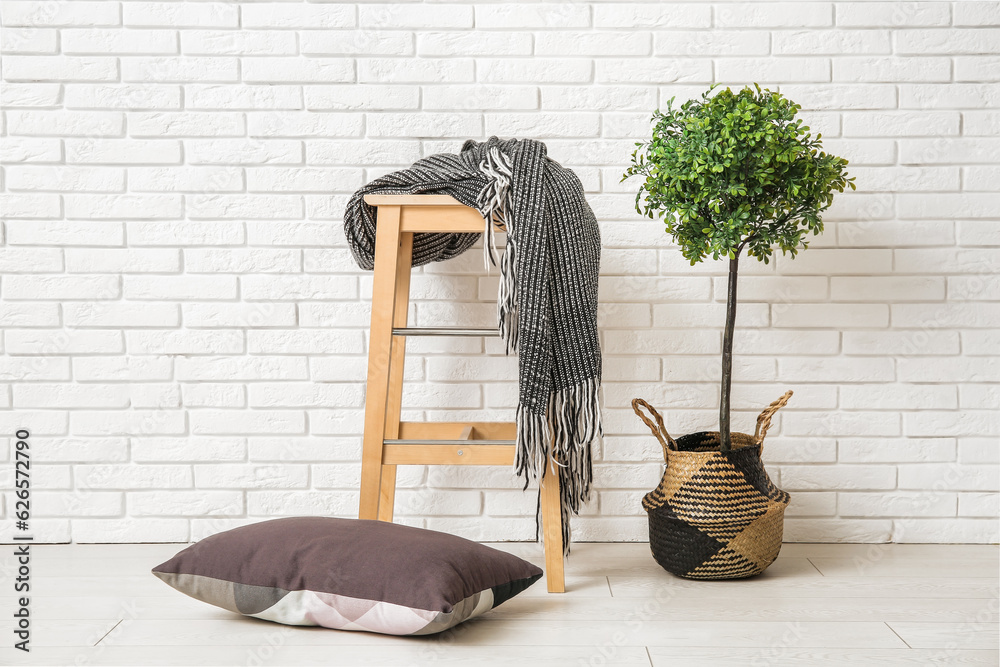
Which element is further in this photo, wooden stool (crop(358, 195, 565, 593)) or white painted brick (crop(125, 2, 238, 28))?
white painted brick (crop(125, 2, 238, 28))

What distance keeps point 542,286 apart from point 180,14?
1.17m

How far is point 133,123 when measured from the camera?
187cm

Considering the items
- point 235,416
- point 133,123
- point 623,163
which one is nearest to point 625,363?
point 623,163

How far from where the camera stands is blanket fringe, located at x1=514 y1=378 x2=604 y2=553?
4.78 ft

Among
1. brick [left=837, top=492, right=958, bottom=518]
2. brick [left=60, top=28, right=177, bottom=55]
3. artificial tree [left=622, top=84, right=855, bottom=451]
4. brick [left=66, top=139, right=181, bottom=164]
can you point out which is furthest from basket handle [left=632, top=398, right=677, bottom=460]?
brick [left=60, top=28, right=177, bottom=55]

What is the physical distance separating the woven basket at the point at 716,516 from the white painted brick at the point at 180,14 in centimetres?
148

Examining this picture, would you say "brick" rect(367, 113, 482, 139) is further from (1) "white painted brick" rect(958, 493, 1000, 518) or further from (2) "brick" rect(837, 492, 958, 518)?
(1) "white painted brick" rect(958, 493, 1000, 518)

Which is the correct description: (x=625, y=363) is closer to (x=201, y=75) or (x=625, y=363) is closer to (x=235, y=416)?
(x=235, y=416)

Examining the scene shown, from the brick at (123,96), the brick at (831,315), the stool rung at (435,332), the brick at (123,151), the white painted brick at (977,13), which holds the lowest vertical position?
the stool rung at (435,332)

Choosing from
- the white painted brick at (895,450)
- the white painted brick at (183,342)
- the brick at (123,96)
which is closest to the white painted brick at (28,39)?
the brick at (123,96)

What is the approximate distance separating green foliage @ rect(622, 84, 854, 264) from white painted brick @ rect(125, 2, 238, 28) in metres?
1.08

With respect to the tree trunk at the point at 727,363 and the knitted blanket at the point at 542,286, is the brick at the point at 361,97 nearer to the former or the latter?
the knitted blanket at the point at 542,286

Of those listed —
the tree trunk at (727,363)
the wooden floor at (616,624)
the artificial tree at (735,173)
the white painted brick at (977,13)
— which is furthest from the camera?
the white painted brick at (977,13)

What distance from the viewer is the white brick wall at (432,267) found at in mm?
1848
